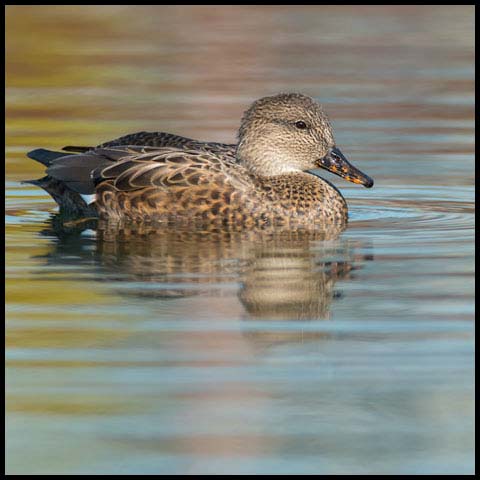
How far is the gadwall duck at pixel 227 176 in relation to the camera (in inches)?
429

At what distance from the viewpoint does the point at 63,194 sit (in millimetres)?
11586

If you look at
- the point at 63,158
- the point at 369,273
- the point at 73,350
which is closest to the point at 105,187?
the point at 63,158

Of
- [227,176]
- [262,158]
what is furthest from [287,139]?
[227,176]

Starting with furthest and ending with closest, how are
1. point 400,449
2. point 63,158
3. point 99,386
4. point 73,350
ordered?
1. point 63,158
2. point 73,350
3. point 99,386
4. point 400,449

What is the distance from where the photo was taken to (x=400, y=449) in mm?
6082

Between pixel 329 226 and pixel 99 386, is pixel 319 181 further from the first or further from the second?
pixel 99 386

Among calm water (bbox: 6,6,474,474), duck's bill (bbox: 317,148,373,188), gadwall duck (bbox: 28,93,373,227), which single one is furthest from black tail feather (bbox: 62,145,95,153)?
duck's bill (bbox: 317,148,373,188)

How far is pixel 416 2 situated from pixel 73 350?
54.7 ft

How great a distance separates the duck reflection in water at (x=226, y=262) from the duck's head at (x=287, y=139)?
753mm

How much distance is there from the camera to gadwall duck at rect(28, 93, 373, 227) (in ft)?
35.7

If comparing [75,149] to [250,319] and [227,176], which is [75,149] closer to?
[227,176]

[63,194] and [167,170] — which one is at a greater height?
[167,170]

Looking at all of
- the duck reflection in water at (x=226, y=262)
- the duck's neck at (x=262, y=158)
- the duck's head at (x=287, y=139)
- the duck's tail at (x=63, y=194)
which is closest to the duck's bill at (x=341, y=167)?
the duck's head at (x=287, y=139)

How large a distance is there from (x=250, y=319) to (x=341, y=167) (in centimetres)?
341
